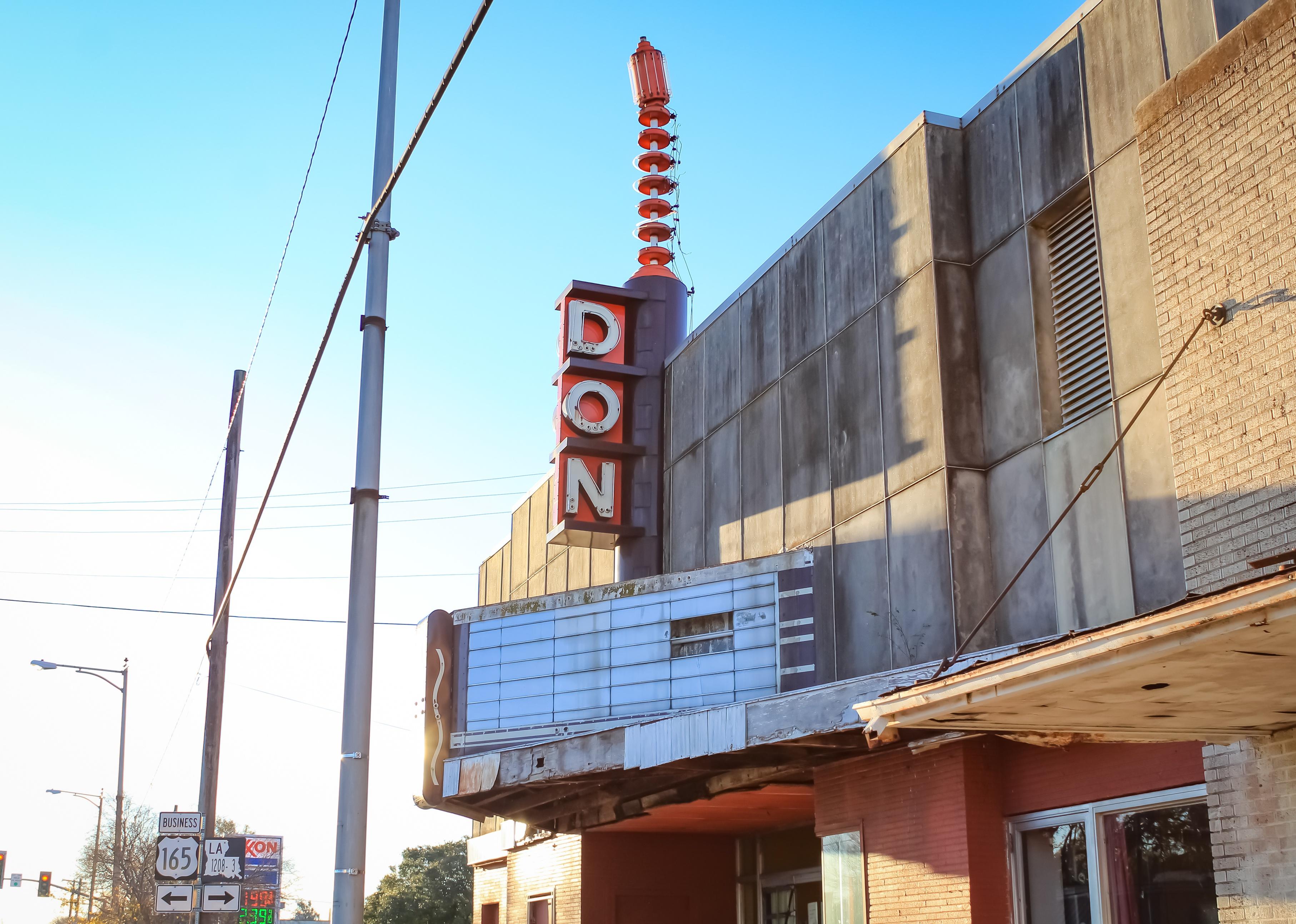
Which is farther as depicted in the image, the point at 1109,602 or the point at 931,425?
the point at 931,425

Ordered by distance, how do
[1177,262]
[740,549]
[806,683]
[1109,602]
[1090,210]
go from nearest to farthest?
1. [1177,262]
2. [1109,602]
3. [1090,210]
4. [806,683]
5. [740,549]

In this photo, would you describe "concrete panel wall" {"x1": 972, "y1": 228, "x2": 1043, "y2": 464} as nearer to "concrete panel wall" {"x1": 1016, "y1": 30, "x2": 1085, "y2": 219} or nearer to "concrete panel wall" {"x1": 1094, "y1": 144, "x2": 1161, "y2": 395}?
"concrete panel wall" {"x1": 1016, "y1": 30, "x2": 1085, "y2": 219}

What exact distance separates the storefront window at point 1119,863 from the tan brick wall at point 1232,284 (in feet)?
7.21

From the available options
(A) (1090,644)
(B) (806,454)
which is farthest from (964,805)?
(A) (1090,644)

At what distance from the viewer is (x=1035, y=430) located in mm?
12812

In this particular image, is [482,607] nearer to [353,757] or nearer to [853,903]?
[853,903]

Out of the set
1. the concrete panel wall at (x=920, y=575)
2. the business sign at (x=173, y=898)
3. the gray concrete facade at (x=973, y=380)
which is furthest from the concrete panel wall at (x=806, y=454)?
the business sign at (x=173, y=898)

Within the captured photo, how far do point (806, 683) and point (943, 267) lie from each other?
16.0 ft

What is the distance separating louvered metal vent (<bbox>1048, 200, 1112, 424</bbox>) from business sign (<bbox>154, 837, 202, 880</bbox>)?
14340mm

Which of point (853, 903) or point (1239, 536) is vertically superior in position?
point (1239, 536)

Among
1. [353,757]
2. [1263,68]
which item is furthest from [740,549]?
[1263,68]

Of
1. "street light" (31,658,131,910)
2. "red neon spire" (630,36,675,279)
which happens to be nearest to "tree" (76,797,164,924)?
"street light" (31,658,131,910)

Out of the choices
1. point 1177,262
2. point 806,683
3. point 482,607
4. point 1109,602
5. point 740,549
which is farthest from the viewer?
point 482,607

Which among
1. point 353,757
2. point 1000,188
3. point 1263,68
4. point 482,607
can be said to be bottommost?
point 353,757
